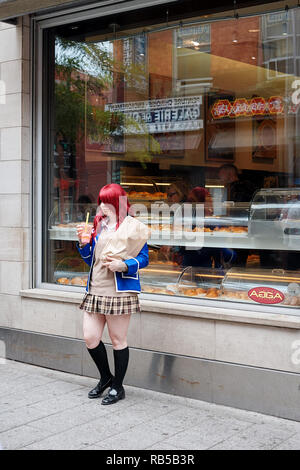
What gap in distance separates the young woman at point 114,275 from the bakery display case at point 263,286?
107cm

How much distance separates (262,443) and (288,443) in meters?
0.20

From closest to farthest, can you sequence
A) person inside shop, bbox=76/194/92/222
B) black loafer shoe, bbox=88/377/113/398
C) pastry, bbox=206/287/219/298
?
black loafer shoe, bbox=88/377/113/398 < pastry, bbox=206/287/219/298 < person inside shop, bbox=76/194/92/222

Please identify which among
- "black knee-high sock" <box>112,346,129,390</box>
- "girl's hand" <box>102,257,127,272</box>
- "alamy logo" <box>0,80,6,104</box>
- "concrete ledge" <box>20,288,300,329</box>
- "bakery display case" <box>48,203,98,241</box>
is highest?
"alamy logo" <box>0,80,6,104</box>

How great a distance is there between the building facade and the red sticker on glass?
0.7 inches

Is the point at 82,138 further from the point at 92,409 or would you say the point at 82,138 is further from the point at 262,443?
the point at 262,443

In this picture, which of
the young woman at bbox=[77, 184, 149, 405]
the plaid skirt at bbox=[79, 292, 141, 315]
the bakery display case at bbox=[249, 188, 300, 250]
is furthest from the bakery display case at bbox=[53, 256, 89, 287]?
the bakery display case at bbox=[249, 188, 300, 250]

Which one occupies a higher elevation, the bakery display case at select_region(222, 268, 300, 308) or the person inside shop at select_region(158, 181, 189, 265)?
the person inside shop at select_region(158, 181, 189, 265)

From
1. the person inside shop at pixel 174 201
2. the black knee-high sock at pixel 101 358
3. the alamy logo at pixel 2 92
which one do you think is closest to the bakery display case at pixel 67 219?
the person inside shop at pixel 174 201

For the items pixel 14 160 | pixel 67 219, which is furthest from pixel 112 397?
pixel 14 160

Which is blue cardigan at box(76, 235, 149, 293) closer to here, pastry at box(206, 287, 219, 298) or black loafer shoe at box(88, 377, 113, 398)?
pastry at box(206, 287, 219, 298)

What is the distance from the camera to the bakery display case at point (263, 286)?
5.87 metres

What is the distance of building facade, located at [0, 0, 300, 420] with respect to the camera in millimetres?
5918

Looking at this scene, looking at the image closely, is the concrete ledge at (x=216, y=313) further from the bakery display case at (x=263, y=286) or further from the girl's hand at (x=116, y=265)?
the girl's hand at (x=116, y=265)

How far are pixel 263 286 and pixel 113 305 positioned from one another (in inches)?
59.3
